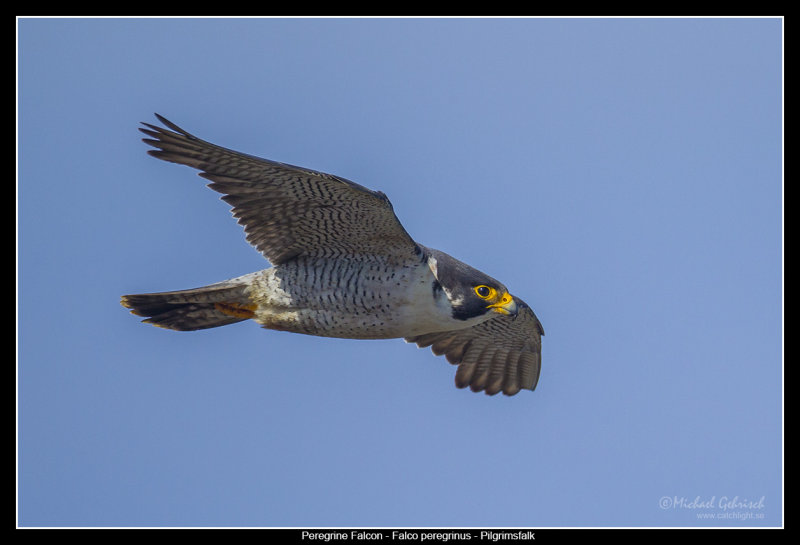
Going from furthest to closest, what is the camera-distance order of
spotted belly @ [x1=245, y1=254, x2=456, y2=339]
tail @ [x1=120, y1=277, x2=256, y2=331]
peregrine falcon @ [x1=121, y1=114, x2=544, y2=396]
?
tail @ [x1=120, y1=277, x2=256, y2=331] < spotted belly @ [x1=245, y1=254, x2=456, y2=339] < peregrine falcon @ [x1=121, y1=114, x2=544, y2=396]

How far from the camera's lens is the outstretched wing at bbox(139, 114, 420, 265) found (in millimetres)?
8188

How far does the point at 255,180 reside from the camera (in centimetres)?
855

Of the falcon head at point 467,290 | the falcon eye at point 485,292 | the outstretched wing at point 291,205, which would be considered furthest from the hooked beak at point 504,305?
the outstretched wing at point 291,205

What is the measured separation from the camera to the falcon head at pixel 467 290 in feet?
29.3

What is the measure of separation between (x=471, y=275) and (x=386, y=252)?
841mm

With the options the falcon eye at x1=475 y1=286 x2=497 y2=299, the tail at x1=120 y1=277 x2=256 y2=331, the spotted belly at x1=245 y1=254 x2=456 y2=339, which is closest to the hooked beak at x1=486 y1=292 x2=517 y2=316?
the falcon eye at x1=475 y1=286 x2=497 y2=299

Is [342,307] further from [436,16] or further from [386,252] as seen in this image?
[436,16]

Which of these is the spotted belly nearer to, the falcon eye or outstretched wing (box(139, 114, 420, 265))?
→ outstretched wing (box(139, 114, 420, 265))

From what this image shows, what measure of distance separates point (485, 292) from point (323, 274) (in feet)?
5.13

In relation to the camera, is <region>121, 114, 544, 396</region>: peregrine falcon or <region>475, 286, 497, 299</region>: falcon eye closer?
<region>121, 114, 544, 396</region>: peregrine falcon

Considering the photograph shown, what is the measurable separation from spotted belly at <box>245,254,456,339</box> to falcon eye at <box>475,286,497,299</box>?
331 mm

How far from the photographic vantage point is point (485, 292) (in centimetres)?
903

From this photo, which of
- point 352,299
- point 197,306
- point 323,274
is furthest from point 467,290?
point 197,306
